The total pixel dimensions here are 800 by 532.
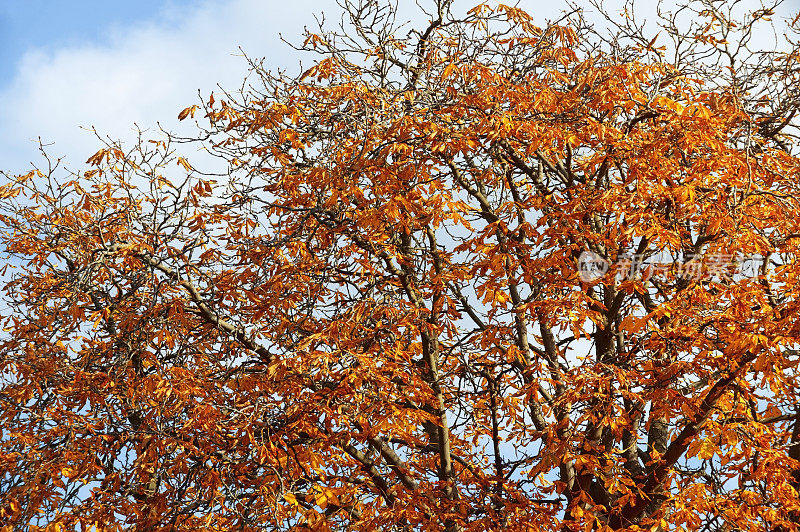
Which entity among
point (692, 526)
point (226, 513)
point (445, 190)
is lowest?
point (692, 526)

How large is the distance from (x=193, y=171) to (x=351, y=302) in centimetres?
209

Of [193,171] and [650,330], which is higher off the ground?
[193,171]

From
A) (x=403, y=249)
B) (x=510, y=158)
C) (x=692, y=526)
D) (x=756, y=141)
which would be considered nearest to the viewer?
(x=692, y=526)

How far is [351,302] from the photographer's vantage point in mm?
8227

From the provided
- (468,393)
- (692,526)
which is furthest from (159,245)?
(692,526)

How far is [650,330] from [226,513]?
5.06 meters

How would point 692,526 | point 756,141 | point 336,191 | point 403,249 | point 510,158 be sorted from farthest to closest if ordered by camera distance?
point 510,158 < point 403,249 < point 756,141 < point 692,526 < point 336,191

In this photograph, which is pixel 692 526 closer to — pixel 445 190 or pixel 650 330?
pixel 650 330

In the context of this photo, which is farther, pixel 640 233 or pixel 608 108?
pixel 608 108

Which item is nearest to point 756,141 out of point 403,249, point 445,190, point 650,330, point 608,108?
point 608,108

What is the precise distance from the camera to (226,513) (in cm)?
851

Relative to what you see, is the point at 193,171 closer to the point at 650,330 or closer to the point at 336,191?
the point at 336,191

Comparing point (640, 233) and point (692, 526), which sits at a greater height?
point (640, 233)

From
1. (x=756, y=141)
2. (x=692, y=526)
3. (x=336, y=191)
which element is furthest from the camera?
(x=756, y=141)
